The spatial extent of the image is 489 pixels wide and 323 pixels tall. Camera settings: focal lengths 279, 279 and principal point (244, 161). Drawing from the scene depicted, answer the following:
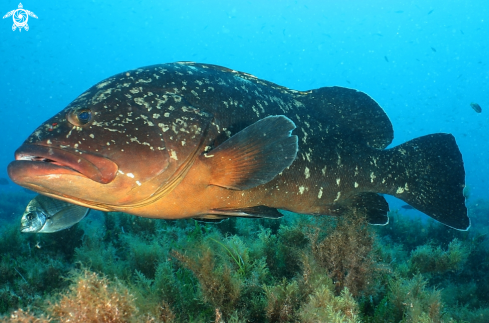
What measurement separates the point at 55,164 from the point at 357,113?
385cm

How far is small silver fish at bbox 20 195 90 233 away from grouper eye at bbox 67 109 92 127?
6.52 ft

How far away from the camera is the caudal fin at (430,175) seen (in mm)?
3895

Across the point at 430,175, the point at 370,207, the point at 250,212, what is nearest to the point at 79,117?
the point at 250,212

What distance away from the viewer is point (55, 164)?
7.14 ft

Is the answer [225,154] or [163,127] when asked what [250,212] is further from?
[163,127]

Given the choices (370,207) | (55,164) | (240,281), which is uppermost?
(55,164)

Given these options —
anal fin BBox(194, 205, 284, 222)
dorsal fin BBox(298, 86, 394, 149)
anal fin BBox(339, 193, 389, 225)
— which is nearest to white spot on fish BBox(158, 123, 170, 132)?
anal fin BBox(194, 205, 284, 222)

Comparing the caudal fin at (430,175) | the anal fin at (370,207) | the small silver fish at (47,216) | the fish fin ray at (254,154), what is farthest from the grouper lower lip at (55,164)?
the caudal fin at (430,175)

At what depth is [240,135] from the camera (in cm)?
259

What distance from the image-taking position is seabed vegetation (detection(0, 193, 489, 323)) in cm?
215

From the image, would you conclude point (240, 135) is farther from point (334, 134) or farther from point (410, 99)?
point (410, 99)

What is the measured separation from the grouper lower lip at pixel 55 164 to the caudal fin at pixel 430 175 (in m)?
3.56

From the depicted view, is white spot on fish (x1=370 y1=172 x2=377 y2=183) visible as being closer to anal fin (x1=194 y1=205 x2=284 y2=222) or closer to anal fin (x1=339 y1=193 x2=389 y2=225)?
anal fin (x1=339 y1=193 x2=389 y2=225)

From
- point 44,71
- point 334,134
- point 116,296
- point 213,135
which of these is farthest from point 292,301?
point 44,71
